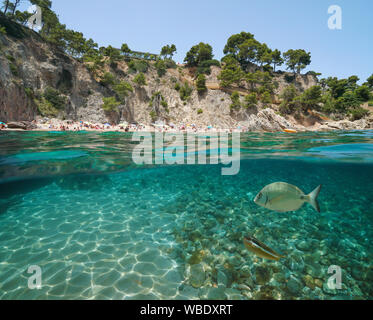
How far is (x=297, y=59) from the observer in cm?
6781

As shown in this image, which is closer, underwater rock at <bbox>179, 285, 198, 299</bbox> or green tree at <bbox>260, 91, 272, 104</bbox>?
underwater rock at <bbox>179, 285, 198, 299</bbox>

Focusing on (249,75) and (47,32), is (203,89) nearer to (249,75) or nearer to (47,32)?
(249,75)

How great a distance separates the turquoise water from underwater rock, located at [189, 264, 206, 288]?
0.02 m

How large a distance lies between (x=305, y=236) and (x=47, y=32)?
64.7 metres

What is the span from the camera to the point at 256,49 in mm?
65312

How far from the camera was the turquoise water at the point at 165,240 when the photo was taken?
400 cm

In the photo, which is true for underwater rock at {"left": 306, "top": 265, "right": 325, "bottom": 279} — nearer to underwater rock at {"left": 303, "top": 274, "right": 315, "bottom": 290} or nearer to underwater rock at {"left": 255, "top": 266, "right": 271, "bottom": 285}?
underwater rock at {"left": 303, "top": 274, "right": 315, "bottom": 290}

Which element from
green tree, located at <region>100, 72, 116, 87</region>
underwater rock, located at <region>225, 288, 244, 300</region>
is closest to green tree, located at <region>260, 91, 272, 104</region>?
green tree, located at <region>100, 72, 116, 87</region>

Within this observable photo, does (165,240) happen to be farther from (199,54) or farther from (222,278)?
(199,54)

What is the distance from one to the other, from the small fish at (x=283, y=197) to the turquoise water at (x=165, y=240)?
2446 mm

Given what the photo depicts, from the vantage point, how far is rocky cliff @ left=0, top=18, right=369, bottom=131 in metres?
28.5

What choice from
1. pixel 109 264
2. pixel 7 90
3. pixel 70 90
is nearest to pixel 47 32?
pixel 70 90

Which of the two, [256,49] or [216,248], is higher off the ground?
[256,49]

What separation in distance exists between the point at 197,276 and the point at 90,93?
1909 inches
